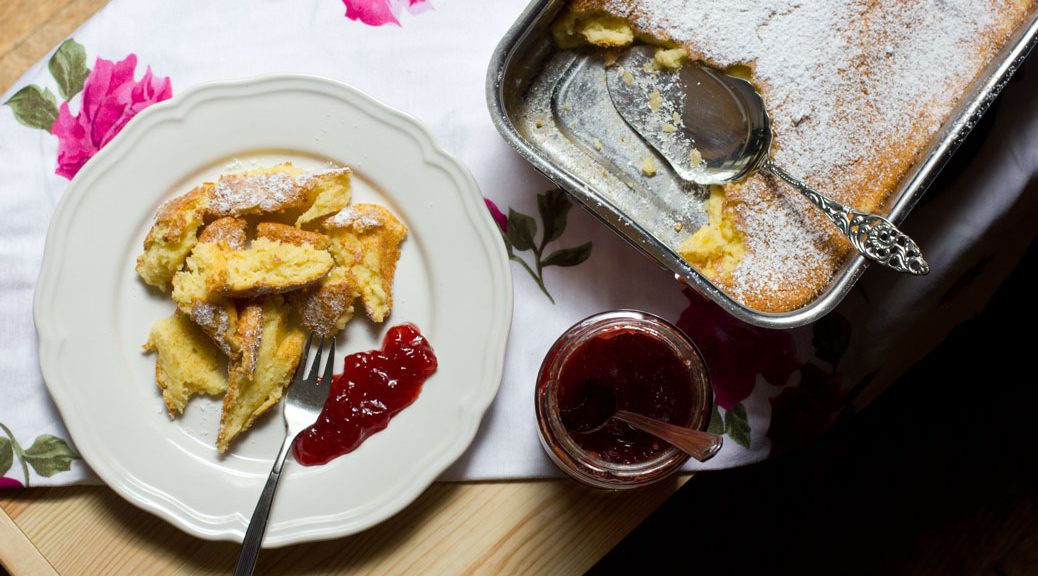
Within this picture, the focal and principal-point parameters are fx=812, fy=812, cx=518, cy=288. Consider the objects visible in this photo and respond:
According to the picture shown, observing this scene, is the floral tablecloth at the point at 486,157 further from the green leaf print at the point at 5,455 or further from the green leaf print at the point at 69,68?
the green leaf print at the point at 5,455

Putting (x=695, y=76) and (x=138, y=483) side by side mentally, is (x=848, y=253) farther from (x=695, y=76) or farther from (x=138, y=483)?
(x=138, y=483)

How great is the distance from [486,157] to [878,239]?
70 cm

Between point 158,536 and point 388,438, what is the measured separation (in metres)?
0.46

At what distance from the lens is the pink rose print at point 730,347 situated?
153 cm

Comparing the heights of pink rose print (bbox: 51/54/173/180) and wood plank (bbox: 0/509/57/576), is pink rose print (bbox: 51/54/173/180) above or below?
above

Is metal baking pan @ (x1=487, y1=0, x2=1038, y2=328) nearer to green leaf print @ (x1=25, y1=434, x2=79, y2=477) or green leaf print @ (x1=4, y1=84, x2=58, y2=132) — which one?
green leaf print @ (x1=4, y1=84, x2=58, y2=132)

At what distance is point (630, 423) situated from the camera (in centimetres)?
133

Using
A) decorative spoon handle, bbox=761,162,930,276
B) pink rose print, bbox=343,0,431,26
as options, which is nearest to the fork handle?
pink rose print, bbox=343,0,431,26

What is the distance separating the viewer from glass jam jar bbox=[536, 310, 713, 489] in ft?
4.42

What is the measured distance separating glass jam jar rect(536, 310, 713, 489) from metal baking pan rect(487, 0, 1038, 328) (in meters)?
0.12

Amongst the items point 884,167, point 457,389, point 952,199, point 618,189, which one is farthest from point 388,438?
point 952,199

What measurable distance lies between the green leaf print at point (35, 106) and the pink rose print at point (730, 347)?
124 cm

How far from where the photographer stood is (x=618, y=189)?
1.52 meters

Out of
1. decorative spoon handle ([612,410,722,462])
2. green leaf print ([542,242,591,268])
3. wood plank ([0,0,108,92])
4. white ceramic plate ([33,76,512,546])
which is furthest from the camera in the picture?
wood plank ([0,0,108,92])
